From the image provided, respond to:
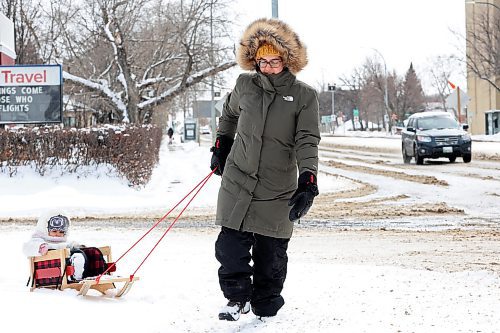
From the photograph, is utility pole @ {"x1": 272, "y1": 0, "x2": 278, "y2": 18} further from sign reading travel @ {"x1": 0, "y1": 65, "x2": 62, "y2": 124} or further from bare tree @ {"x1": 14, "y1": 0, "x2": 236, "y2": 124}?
bare tree @ {"x1": 14, "y1": 0, "x2": 236, "y2": 124}

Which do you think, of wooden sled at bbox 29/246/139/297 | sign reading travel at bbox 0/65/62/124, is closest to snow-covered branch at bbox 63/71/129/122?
sign reading travel at bbox 0/65/62/124

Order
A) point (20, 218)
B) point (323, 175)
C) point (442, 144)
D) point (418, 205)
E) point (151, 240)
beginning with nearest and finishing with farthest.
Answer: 1. point (151, 240)
2. point (20, 218)
3. point (418, 205)
4. point (323, 175)
5. point (442, 144)

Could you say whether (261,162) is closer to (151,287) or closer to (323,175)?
(151,287)

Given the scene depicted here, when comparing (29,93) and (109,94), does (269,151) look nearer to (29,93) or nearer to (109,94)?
(29,93)

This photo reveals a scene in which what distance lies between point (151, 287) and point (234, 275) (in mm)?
1336

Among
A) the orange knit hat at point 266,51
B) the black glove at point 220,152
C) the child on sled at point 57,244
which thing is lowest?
the child on sled at point 57,244

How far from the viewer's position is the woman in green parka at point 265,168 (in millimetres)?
5328

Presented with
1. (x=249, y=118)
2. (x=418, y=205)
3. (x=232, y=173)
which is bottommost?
(x=418, y=205)

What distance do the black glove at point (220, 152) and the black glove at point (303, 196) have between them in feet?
2.52

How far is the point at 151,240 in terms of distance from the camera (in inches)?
395

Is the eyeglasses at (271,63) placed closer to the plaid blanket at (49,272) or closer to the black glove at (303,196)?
the black glove at (303,196)

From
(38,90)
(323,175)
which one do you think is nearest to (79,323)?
(38,90)

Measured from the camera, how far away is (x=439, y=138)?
87.7 feet

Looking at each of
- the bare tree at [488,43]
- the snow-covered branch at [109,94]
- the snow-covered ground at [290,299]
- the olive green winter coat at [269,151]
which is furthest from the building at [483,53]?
the olive green winter coat at [269,151]
